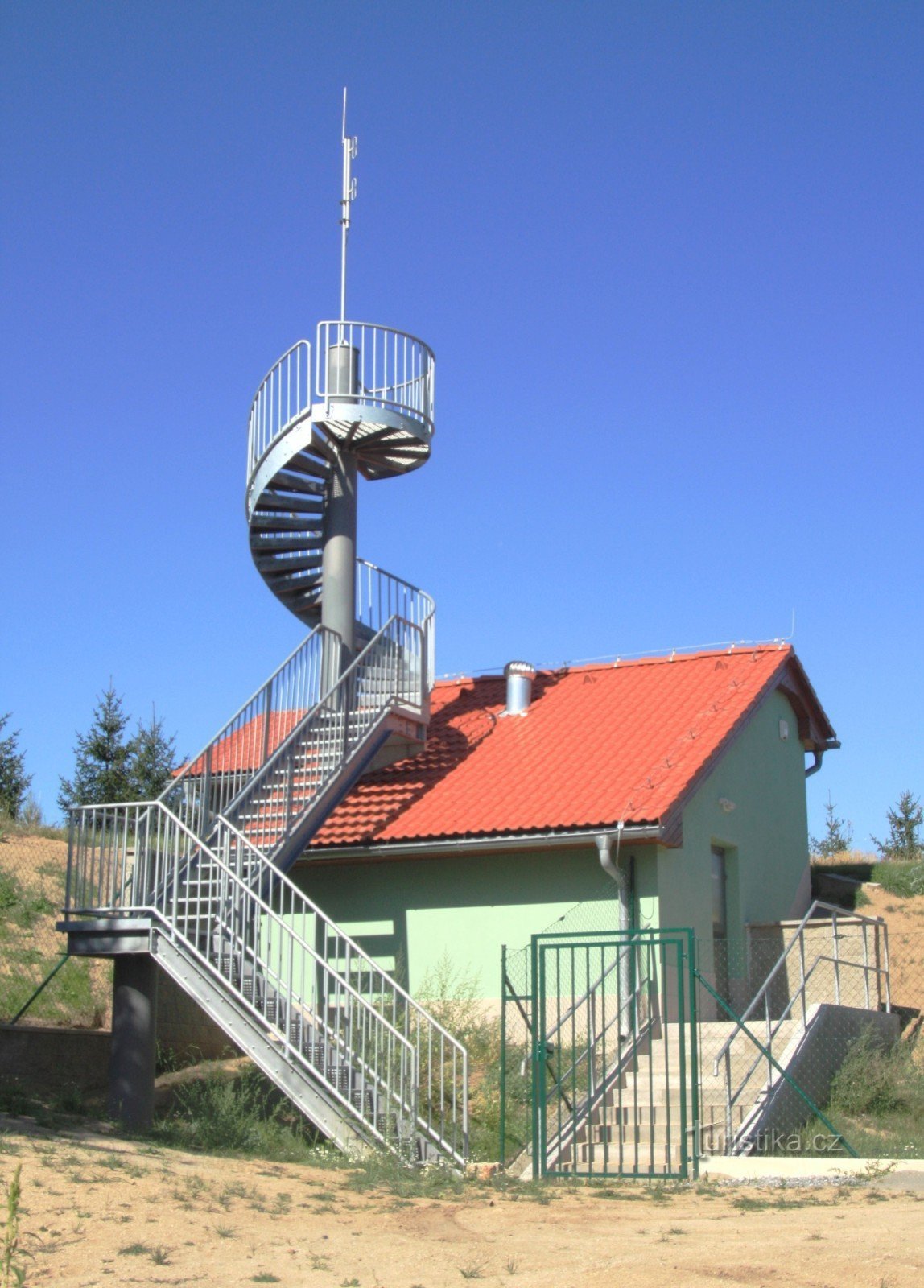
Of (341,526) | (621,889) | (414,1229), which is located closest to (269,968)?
(621,889)

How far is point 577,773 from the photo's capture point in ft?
57.4

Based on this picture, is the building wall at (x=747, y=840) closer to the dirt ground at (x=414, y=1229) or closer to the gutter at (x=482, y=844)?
the gutter at (x=482, y=844)

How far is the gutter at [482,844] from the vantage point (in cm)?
1546

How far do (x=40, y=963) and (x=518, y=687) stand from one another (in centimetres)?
738

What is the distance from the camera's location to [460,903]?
16984mm

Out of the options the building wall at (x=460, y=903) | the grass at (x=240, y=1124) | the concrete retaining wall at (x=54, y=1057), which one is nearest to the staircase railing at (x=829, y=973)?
the building wall at (x=460, y=903)

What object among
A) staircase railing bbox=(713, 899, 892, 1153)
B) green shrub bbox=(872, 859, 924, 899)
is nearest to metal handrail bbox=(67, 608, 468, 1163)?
staircase railing bbox=(713, 899, 892, 1153)

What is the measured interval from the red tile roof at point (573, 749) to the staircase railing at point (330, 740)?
3.48 feet

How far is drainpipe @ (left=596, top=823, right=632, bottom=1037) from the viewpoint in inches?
592

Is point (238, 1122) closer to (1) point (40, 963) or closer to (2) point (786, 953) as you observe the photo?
(2) point (786, 953)

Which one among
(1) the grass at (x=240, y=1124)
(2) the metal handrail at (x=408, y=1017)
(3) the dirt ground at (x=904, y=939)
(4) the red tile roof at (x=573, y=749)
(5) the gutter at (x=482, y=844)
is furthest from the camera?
(3) the dirt ground at (x=904, y=939)

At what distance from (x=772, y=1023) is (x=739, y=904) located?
2.95 metres

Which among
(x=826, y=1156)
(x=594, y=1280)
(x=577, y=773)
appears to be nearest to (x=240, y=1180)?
(x=594, y=1280)

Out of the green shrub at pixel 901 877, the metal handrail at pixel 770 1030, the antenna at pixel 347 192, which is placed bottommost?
the metal handrail at pixel 770 1030
